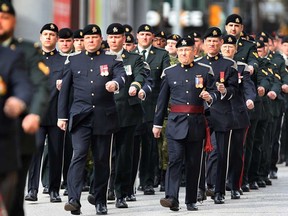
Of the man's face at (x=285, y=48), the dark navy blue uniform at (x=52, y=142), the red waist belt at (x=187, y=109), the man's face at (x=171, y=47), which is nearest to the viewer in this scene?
the red waist belt at (x=187, y=109)

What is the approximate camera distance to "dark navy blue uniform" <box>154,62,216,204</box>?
48.1 feet

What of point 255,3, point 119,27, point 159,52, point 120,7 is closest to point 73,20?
point 120,7

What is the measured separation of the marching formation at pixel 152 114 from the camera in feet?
47.0

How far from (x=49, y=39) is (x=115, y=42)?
3.41ft

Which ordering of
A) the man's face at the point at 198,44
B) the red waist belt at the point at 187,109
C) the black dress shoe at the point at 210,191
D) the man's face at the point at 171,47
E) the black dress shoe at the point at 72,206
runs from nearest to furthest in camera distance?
1. the black dress shoe at the point at 72,206
2. the red waist belt at the point at 187,109
3. the black dress shoe at the point at 210,191
4. the man's face at the point at 171,47
5. the man's face at the point at 198,44

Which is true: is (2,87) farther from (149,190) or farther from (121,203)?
(149,190)

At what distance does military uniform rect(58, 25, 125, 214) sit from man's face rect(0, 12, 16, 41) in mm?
4629

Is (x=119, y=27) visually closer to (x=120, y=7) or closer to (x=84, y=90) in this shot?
(x=84, y=90)

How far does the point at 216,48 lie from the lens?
16109 mm

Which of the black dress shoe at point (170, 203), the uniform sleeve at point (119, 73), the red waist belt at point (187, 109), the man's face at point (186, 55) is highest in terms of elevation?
the man's face at point (186, 55)

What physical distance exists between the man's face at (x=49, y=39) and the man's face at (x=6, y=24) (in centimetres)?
655

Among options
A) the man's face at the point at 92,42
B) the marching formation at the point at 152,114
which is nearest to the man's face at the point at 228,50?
the marching formation at the point at 152,114

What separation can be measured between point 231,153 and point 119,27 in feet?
7.57

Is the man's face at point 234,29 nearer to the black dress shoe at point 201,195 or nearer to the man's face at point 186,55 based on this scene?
the black dress shoe at point 201,195
